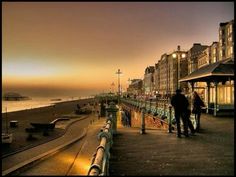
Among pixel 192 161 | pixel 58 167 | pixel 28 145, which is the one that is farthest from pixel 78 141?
pixel 192 161

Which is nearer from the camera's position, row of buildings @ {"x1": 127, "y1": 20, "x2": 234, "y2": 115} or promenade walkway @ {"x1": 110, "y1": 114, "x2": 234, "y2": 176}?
promenade walkway @ {"x1": 110, "y1": 114, "x2": 234, "y2": 176}

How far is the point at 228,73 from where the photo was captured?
21375 mm

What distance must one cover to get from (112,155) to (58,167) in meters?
9.16

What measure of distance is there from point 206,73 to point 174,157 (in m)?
14.9

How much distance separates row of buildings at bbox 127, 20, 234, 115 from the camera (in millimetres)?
23125

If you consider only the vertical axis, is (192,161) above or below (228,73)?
below

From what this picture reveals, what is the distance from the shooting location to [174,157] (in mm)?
8695

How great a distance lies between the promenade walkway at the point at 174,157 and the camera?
284 inches

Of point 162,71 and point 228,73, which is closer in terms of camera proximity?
point 228,73

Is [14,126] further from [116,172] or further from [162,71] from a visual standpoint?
[162,71]

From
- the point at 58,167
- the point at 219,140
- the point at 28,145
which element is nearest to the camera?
the point at 219,140

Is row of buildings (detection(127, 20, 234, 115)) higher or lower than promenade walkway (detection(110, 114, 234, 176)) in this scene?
higher

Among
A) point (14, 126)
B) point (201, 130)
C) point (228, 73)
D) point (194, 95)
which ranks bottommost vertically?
point (14, 126)

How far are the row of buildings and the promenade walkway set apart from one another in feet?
34.2
